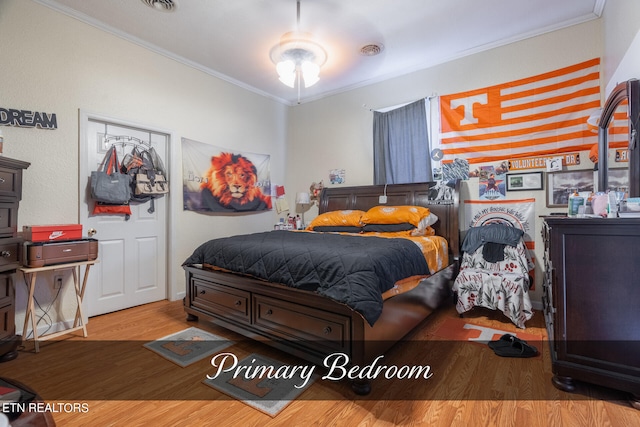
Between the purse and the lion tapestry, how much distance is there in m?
0.69

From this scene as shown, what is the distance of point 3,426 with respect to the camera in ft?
1.93

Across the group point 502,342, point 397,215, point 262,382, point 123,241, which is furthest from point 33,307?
point 502,342

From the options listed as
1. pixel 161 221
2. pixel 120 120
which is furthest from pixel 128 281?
pixel 120 120

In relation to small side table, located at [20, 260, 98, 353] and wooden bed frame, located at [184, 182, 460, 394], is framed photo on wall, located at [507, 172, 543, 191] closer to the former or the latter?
wooden bed frame, located at [184, 182, 460, 394]

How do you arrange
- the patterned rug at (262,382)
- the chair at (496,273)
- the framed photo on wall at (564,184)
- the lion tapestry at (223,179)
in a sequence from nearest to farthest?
1. the patterned rug at (262,382)
2. the chair at (496,273)
3. the framed photo on wall at (564,184)
4. the lion tapestry at (223,179)

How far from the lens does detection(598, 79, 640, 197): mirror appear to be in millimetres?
1756

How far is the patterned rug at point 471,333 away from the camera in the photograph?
2.46 meters

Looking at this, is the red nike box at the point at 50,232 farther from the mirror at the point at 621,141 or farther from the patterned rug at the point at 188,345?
the mirror at the point at 621,141

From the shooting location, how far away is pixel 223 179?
4035 mm

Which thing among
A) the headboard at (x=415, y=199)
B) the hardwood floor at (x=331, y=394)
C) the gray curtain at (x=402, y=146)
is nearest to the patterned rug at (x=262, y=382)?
the hardwood floor at (x=331, y=394)

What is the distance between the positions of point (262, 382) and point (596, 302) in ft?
6.15

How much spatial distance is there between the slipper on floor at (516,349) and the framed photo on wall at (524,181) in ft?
5.14

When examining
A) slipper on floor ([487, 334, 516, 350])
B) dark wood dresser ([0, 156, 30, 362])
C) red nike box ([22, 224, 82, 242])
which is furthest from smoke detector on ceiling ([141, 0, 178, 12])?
slipper on floor ([487, 334, 516, 350])

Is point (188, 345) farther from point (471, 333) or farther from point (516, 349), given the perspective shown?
point (516, 349)
